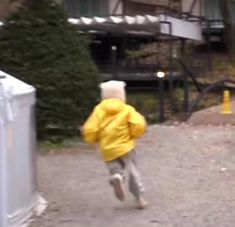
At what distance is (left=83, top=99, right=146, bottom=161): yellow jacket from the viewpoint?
920cm

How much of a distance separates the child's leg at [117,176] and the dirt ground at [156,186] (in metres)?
0.22

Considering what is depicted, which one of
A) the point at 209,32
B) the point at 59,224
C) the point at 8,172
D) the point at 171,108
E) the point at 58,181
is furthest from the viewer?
the point at 209,32

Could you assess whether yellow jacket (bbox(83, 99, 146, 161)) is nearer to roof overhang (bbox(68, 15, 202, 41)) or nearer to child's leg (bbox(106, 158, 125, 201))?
child's leg (bbox(106, 158, 125, 201))

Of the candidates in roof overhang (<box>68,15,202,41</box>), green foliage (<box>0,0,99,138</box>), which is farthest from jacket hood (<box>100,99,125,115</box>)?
roof overhang (<box>68,15,202,41</box>)

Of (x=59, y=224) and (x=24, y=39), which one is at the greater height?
(x=24, y=39)

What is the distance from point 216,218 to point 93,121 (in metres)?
1.56

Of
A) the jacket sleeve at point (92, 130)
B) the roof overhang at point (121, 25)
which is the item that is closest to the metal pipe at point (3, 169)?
the jacket sleeve at point (92, 130)

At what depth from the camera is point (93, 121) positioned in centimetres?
927

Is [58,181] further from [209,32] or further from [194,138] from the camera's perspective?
[209,32]

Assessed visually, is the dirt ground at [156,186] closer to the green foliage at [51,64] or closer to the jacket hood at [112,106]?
the green foliage at [51,64]

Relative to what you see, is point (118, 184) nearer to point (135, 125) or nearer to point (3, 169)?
point (135, 125)

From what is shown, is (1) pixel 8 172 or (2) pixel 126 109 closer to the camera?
(1) pixel 8 172

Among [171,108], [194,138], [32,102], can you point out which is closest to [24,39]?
[194,138]

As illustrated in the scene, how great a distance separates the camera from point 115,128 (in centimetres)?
919
